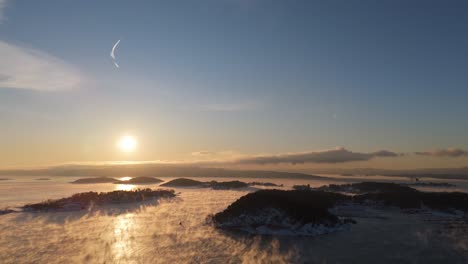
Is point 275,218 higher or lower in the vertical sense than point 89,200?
higher

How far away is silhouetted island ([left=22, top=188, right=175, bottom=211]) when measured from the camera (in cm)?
5897

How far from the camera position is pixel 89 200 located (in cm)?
6981

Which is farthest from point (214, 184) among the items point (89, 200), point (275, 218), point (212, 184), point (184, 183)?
point (275, 218)

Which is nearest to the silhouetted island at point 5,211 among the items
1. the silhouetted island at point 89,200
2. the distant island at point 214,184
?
the silhouetted island at point 89,200

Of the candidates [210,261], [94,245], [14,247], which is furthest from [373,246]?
[14,247]

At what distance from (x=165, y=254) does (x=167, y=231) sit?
35.5 feet

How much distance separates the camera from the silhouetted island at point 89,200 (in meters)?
59.0

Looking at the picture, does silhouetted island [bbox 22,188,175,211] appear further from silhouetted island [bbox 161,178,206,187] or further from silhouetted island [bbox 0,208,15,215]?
silhouetted island [bbox 161,178,206,187]

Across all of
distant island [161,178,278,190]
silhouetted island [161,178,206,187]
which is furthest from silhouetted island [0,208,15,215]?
silhouetted island [161,178,206,187]

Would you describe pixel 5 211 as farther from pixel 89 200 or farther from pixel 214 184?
pixel 214 184

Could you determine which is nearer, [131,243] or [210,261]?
[210,261]

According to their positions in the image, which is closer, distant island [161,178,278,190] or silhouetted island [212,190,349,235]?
silhouetted island [212,190,349,235]

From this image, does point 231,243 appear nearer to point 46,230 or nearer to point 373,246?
point 373,246

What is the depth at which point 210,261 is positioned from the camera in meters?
Result: 26.6
